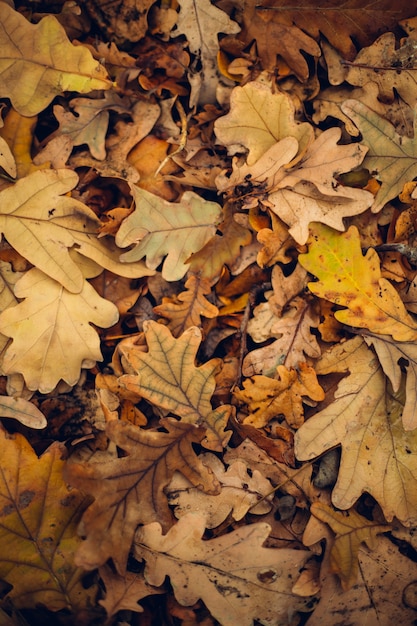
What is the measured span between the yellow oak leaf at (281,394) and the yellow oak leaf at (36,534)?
668 millimetres

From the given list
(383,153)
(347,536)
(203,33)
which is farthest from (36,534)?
(203,33)

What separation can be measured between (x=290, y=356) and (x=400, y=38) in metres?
1.29

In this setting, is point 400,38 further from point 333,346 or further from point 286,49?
point 333,346

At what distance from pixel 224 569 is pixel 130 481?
0.42m

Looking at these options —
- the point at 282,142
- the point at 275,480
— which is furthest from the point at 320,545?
the point at 282,142

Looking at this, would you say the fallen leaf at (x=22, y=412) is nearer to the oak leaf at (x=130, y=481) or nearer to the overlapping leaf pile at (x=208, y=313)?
the overlapping leaf pile at (x=208, y=313)

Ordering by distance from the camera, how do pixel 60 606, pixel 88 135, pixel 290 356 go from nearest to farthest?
pixel 60 606 → pixel 290 356 → pixel 88 135

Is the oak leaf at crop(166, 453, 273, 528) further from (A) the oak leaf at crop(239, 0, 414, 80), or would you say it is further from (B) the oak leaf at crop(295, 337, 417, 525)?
(A) the oak leaf at crop(239, 0, 414, 80)

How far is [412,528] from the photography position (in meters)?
1.90

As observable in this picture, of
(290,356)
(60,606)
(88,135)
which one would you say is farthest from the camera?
(88,135)

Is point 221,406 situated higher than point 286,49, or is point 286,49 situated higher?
point 286,49

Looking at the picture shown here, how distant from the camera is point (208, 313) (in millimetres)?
1987

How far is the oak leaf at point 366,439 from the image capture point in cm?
186

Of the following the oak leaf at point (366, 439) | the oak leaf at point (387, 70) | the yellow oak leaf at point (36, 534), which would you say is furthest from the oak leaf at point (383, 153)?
the yellow oak leaf at point (36, 534)
